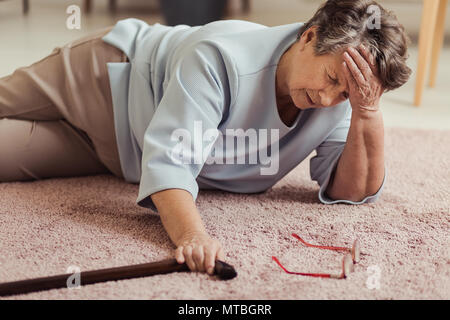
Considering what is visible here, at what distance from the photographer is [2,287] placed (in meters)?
1.04

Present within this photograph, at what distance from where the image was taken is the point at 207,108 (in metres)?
1.25

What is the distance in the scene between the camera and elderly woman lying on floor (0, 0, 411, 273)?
1182 mm

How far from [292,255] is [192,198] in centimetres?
21

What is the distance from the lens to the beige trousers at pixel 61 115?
1507mm

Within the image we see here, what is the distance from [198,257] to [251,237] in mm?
193

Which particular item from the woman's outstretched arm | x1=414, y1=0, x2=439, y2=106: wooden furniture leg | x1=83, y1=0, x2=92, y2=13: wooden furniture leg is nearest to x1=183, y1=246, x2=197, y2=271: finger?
the woman's outstretched arm

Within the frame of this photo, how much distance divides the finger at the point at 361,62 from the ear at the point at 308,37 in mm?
77

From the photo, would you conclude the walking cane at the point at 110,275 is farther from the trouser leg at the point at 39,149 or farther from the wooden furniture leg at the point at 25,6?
the wooden furniture leg at the point at 25,6

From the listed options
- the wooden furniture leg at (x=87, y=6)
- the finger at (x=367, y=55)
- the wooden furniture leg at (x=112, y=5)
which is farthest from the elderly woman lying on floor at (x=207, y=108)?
the wooden furniture leg at (x=112, y=5)

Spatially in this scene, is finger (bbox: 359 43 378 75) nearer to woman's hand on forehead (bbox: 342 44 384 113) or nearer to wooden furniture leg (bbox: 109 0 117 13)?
woman's hand on forehead (bbox: 342 44 384 113)

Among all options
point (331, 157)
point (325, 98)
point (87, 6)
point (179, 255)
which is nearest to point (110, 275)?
point (179, 255)
